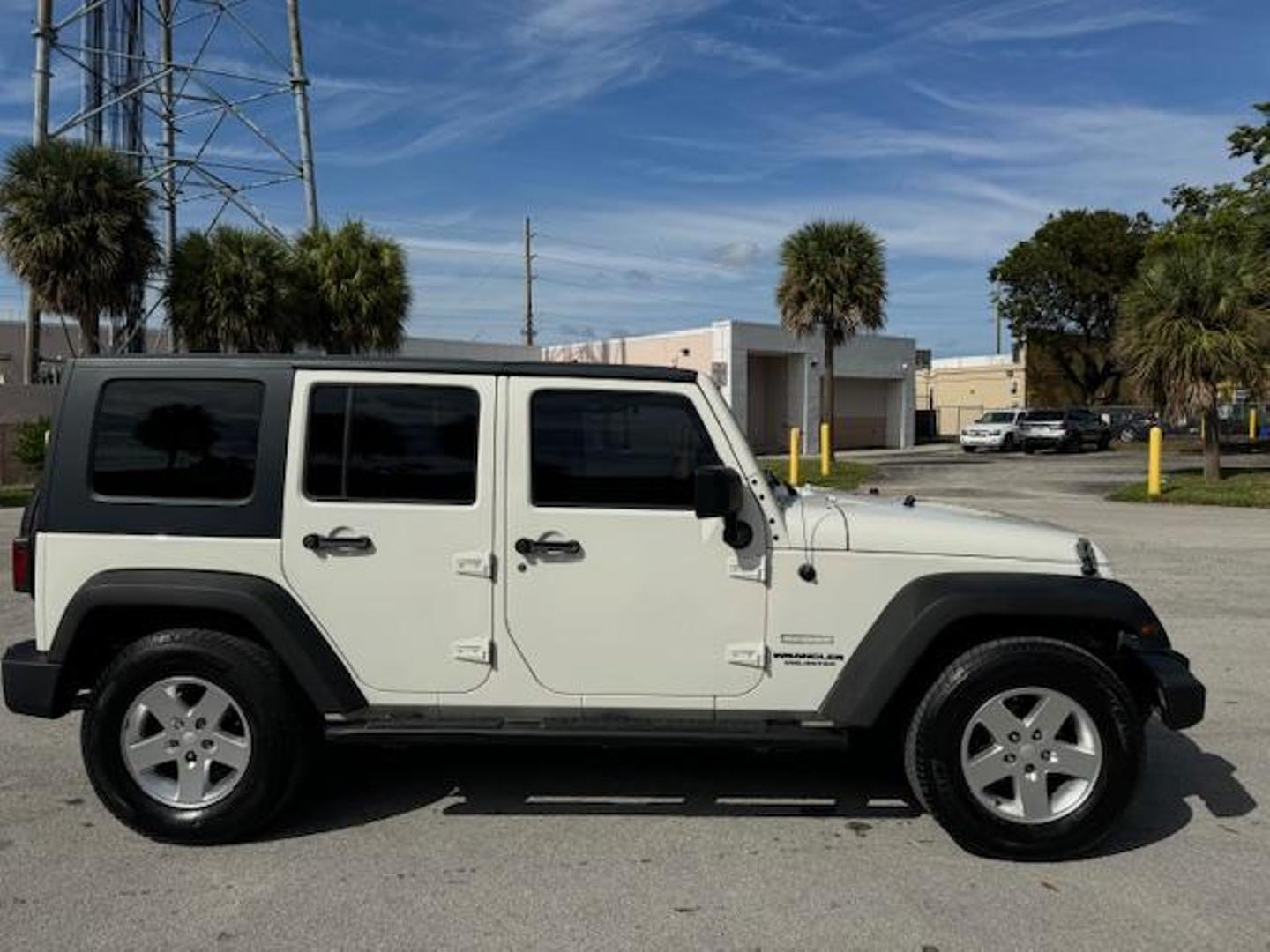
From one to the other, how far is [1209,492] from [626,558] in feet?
62.6

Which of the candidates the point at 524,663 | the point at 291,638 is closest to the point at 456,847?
the point at 524,663

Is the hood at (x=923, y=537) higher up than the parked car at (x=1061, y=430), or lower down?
lower down

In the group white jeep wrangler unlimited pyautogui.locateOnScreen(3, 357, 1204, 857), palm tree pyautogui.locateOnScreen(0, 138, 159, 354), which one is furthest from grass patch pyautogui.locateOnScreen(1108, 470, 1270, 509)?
palm tree pyautogui.locateOnScreen(0, 138, 159, 354)

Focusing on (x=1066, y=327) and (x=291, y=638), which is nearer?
(x=291, y=638)

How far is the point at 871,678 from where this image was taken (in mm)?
4238

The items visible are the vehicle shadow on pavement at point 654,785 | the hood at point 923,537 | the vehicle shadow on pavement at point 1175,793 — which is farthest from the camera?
the vehicle shadow on pavement at point 654,785

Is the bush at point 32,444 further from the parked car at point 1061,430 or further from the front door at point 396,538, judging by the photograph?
the parked car at point 1061,430

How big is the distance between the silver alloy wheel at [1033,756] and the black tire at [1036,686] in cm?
2

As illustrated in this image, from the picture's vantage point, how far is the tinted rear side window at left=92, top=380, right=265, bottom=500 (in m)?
4.39

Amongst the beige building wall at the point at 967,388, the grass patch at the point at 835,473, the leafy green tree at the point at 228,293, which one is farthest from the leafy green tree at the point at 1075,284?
the leafy green tree at the point at 228,293

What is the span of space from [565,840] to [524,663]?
0.71m

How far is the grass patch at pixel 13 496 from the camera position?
66.9ft

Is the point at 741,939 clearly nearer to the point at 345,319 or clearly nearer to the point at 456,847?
the point at 456,847

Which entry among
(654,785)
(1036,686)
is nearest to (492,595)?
(654,785)
